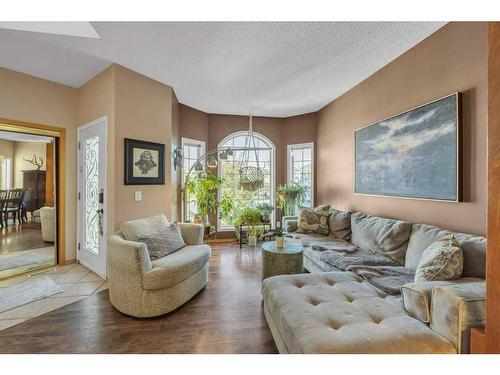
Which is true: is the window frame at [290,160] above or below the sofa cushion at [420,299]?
above

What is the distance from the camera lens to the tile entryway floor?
→ 211 centimetres

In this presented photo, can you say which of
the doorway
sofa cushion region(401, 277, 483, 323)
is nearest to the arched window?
the doorway

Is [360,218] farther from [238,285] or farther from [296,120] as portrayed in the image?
[296,120]

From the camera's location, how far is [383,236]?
2.47 metres

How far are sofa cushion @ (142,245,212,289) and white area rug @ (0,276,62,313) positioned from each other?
136 cm

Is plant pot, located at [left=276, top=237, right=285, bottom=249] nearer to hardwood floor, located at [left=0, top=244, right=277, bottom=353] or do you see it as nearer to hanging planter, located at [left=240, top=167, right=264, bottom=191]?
hardwood floor, located at [left=0, top=244, right=277, bottom=353]

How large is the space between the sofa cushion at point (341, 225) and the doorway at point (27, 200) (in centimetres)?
401

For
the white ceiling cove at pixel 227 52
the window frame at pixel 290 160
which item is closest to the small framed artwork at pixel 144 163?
the white ceiling cove at pixel 227 52

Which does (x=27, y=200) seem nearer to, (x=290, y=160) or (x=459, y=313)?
(x=290, y=160)

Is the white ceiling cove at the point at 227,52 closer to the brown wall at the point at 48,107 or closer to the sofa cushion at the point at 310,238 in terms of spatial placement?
the brown wall at the point at 48,107

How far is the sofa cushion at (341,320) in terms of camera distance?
1.17 m

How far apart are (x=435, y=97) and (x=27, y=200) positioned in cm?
697

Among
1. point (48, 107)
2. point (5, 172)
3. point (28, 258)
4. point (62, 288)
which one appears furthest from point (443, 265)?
point (5, 172)

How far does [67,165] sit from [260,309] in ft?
10.8
